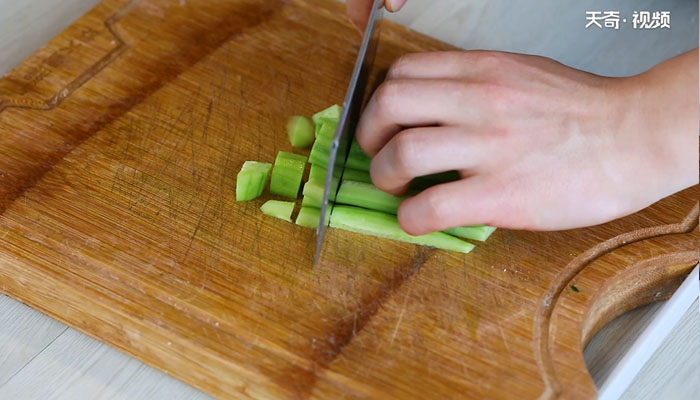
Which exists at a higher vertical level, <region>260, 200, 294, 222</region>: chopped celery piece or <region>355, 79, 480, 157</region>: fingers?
<region>355, 79, 480, 157</region>: fingers

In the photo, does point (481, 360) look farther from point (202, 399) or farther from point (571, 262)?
point (202, 399)

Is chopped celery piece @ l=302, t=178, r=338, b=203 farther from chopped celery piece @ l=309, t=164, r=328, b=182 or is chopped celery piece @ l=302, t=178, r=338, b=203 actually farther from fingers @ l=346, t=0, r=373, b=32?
fingers @ l=346, t=0, r=373, b=32

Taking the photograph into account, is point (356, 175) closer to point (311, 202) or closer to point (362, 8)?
point (311, 202)

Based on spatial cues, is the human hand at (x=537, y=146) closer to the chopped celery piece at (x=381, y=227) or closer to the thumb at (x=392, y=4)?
the chopped celery piece at (x=381, y=227)

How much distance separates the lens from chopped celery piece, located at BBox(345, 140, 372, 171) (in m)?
1.89

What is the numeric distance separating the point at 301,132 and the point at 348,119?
31 centimetres

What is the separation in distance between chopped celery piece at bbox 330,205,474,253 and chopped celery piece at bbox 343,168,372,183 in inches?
2.9

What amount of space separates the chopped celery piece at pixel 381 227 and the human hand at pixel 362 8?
0.51 metres

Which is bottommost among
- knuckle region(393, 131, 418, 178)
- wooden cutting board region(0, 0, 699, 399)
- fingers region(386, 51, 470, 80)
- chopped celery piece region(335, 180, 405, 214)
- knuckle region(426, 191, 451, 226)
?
wooden cutting board region(0, 0, 699, 399)

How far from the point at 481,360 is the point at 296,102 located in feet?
2.75

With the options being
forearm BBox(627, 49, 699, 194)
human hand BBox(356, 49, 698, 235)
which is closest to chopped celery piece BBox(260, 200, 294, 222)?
human hand BBox(356, 49, 698, 235)

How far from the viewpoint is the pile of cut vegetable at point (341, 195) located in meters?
1.81

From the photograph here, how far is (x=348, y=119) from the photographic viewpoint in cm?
170

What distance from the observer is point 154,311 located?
1646mm
